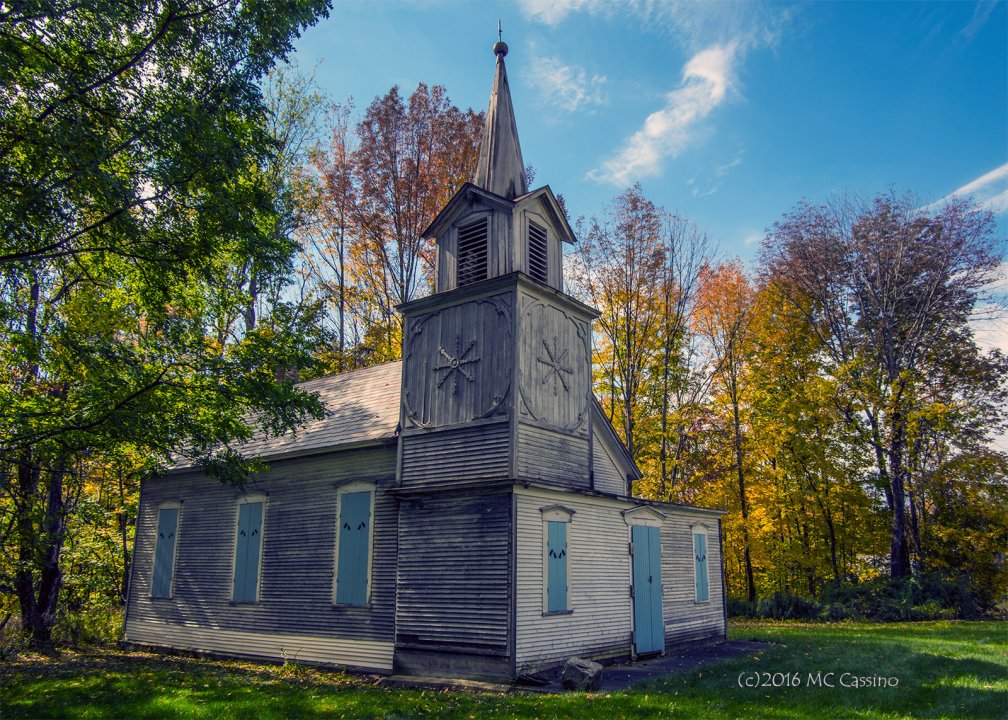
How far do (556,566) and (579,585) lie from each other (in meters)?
0.93

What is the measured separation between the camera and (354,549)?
49.1ft

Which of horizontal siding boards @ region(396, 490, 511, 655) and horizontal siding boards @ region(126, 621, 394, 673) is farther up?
horizontal siding boards @ region(396, 490, 511, 655)

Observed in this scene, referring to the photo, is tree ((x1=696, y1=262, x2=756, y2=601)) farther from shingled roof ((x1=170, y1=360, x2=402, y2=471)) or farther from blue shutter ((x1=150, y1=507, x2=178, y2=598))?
blue shutter ((x1=150, y1=507, x2=178, y2=598))

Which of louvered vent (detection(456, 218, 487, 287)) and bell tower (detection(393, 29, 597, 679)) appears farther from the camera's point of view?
louvered vent (detection(456, 218, 487, 287))

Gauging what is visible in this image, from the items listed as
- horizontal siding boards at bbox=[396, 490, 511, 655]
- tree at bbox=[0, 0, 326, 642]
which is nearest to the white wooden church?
horizontal siding boards at bbox=[396, 490, 511, 655]

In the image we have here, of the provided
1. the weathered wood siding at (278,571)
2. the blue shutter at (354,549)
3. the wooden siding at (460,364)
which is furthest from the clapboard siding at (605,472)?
the blue shutter at (354,549)

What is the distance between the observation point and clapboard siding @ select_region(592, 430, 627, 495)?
17047 millimetres

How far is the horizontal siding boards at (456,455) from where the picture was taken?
13507 millimetres

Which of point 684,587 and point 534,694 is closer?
point 534,694

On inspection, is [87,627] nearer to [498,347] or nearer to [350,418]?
[350,418]

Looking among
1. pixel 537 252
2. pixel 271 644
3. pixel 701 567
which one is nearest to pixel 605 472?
pixel 701 567

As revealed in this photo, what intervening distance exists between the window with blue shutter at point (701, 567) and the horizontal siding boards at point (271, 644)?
8.51m

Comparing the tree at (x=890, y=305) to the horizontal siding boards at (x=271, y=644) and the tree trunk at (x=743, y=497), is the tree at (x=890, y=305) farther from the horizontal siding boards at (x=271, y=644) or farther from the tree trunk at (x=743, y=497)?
the horizontal siding boards at (x=271, y=644)

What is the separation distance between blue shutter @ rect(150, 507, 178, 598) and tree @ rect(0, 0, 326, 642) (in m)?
3.70
